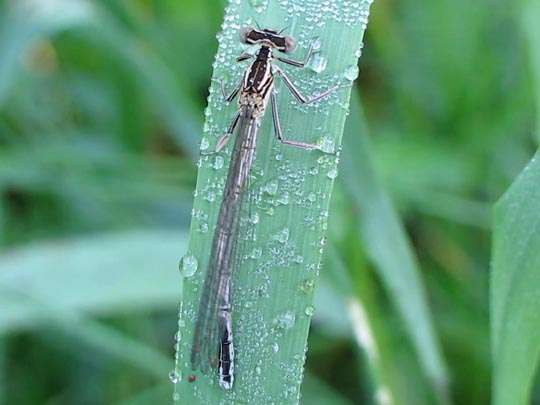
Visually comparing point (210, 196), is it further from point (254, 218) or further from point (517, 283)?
point (517, 283)

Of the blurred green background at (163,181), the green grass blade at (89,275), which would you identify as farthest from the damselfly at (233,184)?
the green grass blade at (89,275)

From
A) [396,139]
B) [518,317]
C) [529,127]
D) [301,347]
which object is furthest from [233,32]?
[529,127]

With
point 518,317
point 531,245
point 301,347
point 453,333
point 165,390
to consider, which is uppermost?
point 531,245

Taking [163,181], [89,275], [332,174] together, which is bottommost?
[89,275]

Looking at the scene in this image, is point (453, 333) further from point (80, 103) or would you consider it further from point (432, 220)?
point (80, 103)

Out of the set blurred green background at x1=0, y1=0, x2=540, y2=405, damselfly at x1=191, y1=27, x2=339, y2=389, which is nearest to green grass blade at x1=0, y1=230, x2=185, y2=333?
blurred green background at x1=0, y1=0, x2=540, y2=405

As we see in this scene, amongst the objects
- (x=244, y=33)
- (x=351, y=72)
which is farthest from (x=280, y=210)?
(x=244, y=33)

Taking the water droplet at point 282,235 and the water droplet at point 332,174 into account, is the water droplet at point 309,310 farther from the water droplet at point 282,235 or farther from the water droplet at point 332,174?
the water droplet at point 332,174
